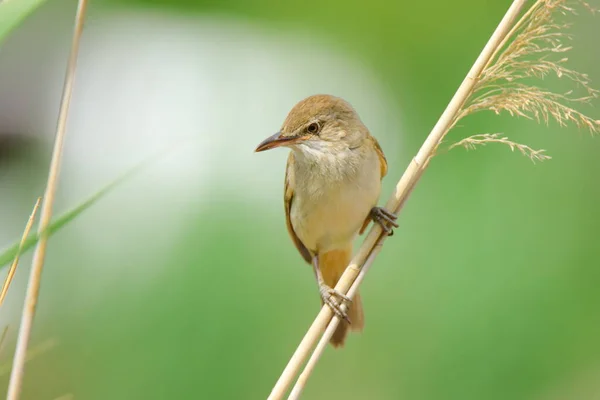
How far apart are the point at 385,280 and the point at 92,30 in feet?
8.87

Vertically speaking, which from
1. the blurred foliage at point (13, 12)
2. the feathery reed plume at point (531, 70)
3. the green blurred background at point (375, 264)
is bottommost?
the green blurred background at point (375, 264)

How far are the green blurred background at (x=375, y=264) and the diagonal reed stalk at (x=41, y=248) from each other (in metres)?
1.48

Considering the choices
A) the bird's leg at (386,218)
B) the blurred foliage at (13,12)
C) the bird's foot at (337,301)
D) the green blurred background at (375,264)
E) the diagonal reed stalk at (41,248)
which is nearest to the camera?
the blurred foliage at (13,12)

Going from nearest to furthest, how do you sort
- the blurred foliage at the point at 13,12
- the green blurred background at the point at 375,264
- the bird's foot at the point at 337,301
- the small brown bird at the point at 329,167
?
the blurred foliage at the point at 13,12 < the bird's foot at the point at 337,301 < the small brown bird at the point at 329,167 < the green blurred background at the point at 375,264

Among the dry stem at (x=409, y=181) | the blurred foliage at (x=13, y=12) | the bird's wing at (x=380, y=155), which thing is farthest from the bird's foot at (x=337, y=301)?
the blurred foliage at (x=13, y=12)

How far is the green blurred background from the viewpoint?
3303 millimetres

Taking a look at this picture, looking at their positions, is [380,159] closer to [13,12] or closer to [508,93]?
[508,93]

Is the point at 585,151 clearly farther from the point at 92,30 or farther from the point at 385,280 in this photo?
the point at 92,30

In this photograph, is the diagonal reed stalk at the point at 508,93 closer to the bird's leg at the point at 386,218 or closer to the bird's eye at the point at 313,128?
Result: the bird's leg at the point at 386,218

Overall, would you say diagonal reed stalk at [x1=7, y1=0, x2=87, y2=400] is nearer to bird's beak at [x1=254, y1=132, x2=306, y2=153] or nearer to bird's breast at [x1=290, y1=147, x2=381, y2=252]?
bird's beak at [x1=254, y1=132, x2=306, y2=153]

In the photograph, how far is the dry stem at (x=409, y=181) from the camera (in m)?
1.55

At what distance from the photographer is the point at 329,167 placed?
2430 mm

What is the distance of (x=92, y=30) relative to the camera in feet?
15.9

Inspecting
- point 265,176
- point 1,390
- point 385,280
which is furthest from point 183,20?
point 1,390
